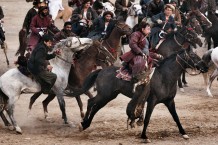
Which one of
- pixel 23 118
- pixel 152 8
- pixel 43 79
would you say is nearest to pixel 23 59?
pixel 43 79

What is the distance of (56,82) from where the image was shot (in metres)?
16.8

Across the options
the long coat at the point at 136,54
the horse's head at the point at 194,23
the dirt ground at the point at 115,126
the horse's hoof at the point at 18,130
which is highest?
the long coat at the point at 136,54

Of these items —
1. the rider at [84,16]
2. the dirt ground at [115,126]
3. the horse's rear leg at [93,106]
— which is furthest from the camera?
the rider at [84,16]

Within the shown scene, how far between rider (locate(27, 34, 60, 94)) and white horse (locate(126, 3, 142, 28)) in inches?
385

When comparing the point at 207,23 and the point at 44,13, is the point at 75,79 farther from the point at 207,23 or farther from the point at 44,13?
the point at 207,23

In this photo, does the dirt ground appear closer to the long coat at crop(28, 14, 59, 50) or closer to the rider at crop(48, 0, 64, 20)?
the long coat at crop(28, 14, 59, 50)

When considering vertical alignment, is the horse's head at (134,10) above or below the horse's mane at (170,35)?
below

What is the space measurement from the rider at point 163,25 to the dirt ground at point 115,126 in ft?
6.10

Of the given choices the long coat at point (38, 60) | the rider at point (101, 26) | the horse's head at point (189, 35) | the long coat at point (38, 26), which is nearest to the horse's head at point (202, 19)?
the rider at point (101, 26)

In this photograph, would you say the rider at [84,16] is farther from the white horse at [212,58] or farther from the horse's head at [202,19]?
the horse's head at [202,19]

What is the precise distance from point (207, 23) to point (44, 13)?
26.7ft

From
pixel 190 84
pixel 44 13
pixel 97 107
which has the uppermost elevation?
pixel 44 13

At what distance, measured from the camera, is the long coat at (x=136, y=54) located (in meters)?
15.3

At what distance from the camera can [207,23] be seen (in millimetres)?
24797
